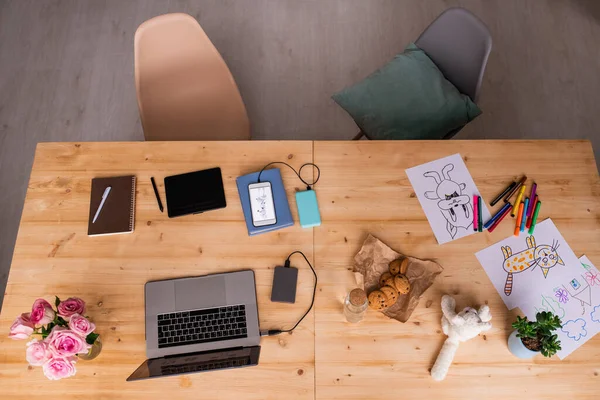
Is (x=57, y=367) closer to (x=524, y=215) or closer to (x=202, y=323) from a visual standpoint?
(x=202, y=323)

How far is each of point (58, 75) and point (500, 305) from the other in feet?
8.23

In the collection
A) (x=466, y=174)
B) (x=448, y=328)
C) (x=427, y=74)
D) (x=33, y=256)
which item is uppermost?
(x=427, y=74)

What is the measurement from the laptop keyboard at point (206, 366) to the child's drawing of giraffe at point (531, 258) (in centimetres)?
80

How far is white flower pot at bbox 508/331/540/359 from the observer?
3.68ft

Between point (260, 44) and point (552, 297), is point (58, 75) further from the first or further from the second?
point (552, 297)

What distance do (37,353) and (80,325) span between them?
0.11 meters

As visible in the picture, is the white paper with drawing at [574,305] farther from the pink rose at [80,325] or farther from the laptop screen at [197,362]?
the pink rose at [80,325]

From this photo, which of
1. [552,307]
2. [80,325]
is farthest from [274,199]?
[552,307]

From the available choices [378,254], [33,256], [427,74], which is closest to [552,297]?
[378,254]

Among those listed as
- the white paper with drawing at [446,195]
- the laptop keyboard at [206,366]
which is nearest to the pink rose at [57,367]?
the laptop keyboard at [206,366]

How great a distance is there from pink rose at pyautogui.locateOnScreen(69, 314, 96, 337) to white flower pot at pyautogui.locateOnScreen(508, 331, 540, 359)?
3.62 ft

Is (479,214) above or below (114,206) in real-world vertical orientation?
above

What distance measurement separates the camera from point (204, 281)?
1247mm

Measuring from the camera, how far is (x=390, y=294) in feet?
3.84
